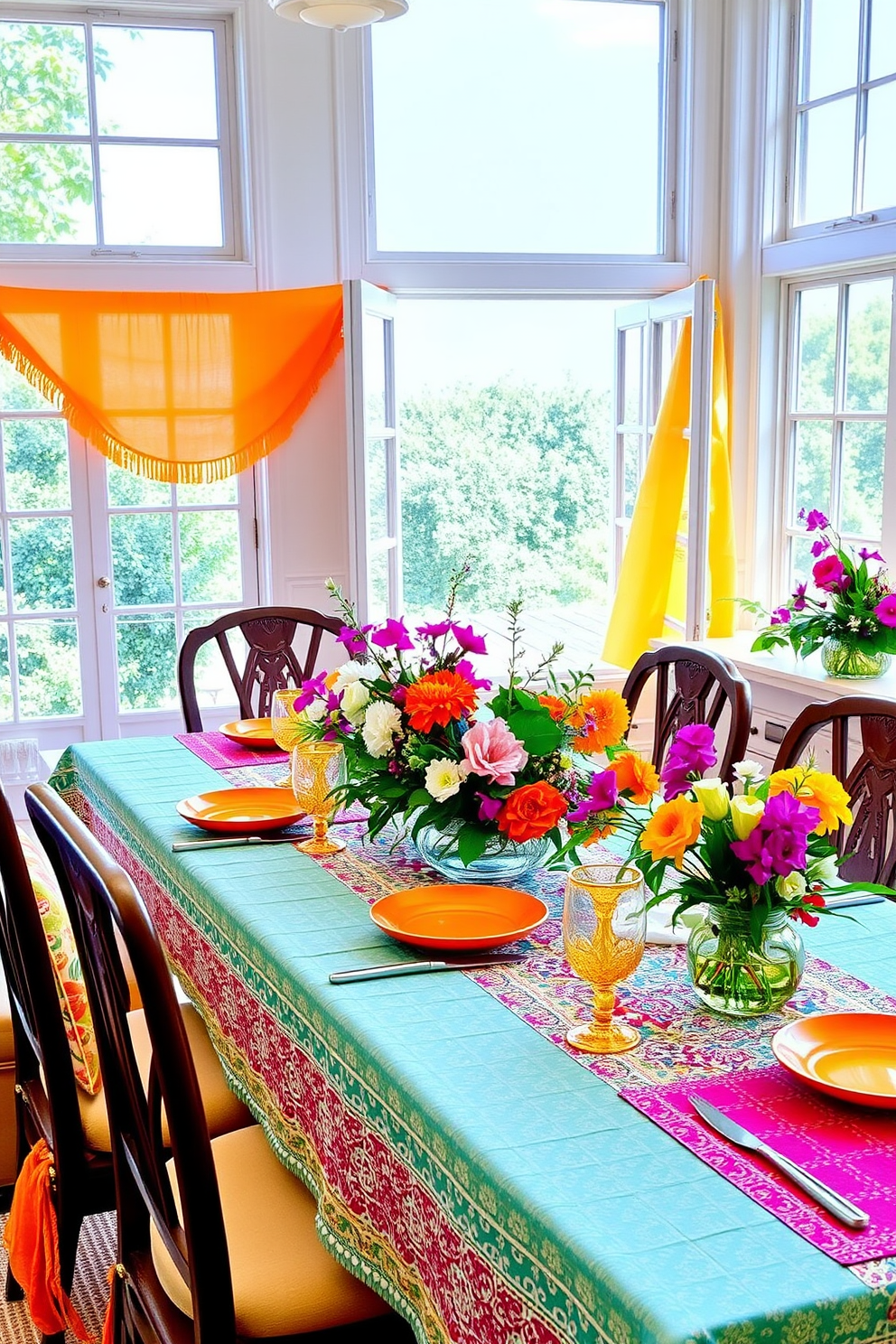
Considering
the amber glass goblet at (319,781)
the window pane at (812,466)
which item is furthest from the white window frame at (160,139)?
the amber glass goblet at (319,781)

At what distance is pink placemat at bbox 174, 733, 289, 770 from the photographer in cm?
293

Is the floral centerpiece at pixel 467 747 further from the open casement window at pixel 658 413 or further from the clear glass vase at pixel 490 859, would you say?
the open casement window at pixel 658 413

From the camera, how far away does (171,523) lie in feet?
14.8

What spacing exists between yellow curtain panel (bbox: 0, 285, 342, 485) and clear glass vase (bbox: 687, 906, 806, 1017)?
3129 millimetres

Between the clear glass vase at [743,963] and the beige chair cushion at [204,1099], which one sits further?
the beige chair cushion at [204,1099]

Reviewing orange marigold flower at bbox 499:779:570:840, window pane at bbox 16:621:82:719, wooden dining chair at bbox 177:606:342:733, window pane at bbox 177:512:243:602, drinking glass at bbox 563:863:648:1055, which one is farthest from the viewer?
window pane at bbox 177:512:243:602

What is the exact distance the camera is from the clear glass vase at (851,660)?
3617mm

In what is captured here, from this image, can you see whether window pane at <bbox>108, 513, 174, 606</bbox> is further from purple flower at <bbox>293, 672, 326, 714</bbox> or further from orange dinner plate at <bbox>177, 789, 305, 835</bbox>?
purple flower at <bbox>293, 672, 326, 714</bbox>

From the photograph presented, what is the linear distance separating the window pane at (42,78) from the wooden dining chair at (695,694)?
103 inches

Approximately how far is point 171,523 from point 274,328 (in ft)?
2.28

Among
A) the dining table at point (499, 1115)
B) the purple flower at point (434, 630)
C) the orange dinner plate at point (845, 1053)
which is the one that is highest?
the purple flower at point (434, 630)

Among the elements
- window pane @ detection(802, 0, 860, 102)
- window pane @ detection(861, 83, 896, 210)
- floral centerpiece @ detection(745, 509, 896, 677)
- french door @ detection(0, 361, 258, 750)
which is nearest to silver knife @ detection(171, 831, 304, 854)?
floral centerpiece @ detection(745, 509, 896, 677)

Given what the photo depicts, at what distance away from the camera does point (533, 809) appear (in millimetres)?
1938


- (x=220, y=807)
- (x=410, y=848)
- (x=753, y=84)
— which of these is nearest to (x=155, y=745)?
(x=220, y=807)
